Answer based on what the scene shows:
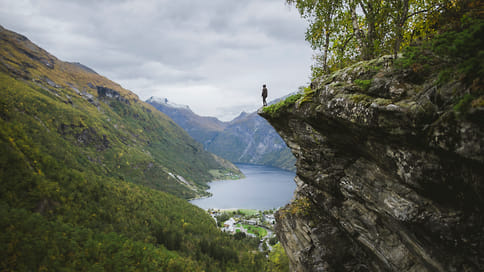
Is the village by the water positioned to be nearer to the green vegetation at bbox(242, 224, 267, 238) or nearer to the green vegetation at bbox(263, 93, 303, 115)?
the green vegetation at bbox(242, 224, 267, 238)

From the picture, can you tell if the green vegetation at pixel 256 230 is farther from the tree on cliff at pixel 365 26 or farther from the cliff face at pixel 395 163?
the tree on cliff at pixel 365 26

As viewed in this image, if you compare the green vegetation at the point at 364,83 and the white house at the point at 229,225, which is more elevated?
the green vegetation at the point at 364,83

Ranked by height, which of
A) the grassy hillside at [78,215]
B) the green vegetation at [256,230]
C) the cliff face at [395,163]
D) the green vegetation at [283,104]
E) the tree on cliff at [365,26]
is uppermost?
the tree on cliff at [365,26]

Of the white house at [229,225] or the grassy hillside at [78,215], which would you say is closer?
the grassy hillside at [78,215]

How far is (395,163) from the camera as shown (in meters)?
8.00

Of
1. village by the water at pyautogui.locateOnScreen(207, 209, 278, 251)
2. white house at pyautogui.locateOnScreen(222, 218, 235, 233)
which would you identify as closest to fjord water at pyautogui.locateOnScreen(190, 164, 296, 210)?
village by the water at pyautogui.locateOnScreen(207, 209, 278, 251)

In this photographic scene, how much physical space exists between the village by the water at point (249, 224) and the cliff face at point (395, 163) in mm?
92688

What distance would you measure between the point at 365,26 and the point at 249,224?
11704 centimetres

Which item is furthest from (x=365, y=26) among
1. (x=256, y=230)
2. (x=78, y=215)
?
Result: (x=256, y=230)

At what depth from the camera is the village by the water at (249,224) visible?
10146 cm

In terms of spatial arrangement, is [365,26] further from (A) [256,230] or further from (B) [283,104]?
(A) [256,230]

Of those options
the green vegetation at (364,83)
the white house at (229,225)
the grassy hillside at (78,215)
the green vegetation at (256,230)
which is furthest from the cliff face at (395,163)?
the white house at (229,225)

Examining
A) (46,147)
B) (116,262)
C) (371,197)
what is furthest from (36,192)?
(371,197)

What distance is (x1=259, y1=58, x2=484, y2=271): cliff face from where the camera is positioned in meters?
6.07
